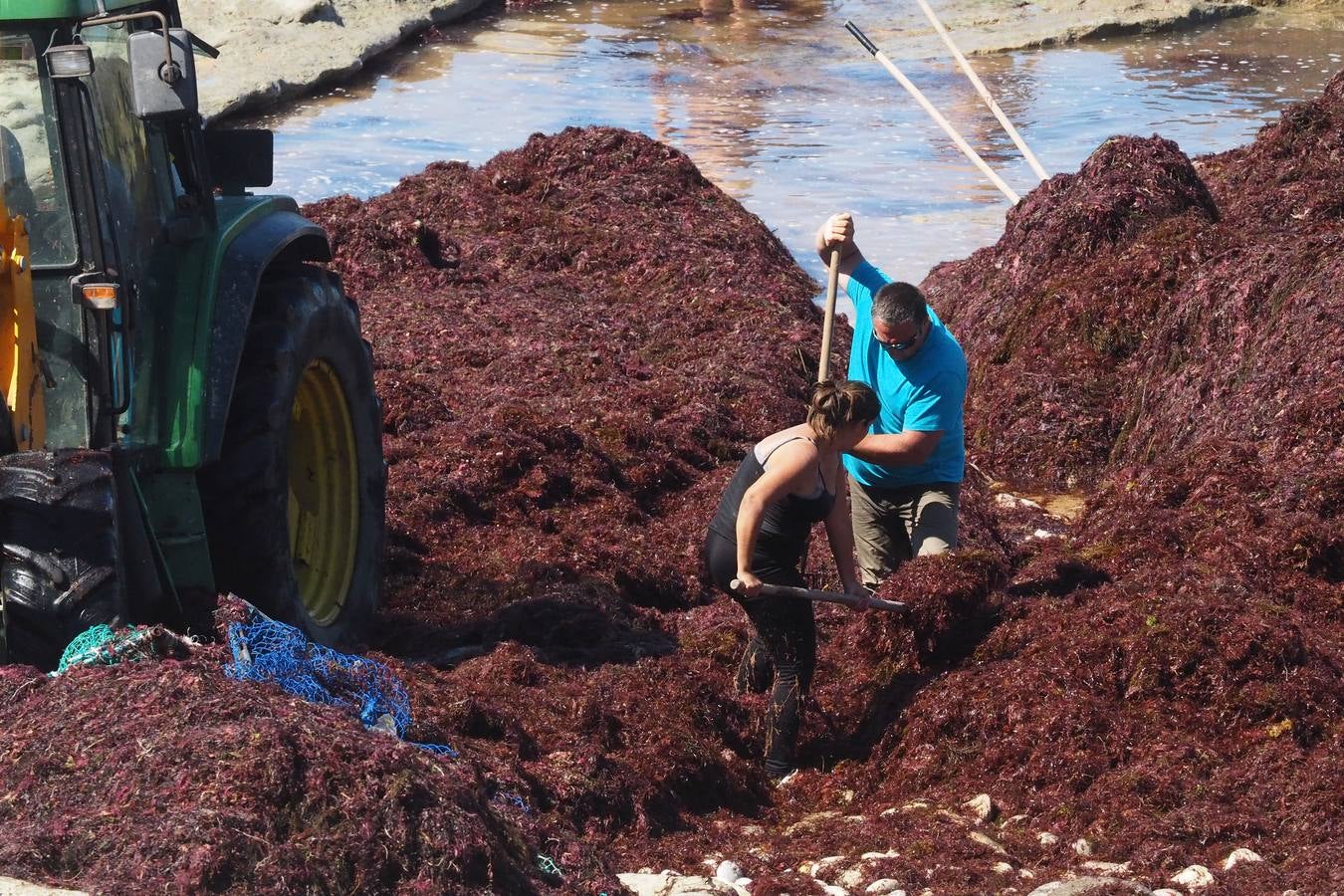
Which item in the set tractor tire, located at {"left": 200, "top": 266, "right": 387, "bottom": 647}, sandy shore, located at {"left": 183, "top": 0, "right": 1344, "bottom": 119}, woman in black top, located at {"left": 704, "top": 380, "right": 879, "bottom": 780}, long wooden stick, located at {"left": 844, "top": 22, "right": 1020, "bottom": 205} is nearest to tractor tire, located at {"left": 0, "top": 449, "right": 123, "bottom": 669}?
tractor tire, located at {"left": 200, "top": 266, "right": 387, "bottom": 647}

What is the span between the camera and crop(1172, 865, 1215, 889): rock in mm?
4301

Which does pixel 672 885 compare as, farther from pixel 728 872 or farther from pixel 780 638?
pixel 780 638

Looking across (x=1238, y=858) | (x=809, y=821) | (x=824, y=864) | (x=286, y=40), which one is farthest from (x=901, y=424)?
(x=286, y=40)

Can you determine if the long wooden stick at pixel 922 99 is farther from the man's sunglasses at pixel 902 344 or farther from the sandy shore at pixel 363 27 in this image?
the sandy shore at pixel 363 27

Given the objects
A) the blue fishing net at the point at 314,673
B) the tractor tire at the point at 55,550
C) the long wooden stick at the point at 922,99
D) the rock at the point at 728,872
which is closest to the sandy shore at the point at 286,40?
the long wooden stick at the point at 922,99

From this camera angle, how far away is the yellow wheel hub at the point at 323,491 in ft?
19.9

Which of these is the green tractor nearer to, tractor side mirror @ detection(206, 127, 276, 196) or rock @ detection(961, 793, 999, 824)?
tractor side mirror @ detection(206, 127, 276, 196)

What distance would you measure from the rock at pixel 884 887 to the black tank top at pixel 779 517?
1.37 m

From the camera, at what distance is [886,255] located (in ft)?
44.9

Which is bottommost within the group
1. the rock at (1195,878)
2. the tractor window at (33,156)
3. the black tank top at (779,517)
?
the rock at (1195,878)

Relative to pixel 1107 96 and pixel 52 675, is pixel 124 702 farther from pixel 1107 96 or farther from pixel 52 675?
pixel 1107 96

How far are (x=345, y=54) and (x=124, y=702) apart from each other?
18.9 meters

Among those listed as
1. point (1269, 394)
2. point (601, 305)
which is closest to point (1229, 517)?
point (1269, 394)

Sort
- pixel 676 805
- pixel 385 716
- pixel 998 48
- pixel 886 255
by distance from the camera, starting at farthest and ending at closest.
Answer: pixel 998 48
pixel 886 255
pixel 676 805
pixel 385 716
